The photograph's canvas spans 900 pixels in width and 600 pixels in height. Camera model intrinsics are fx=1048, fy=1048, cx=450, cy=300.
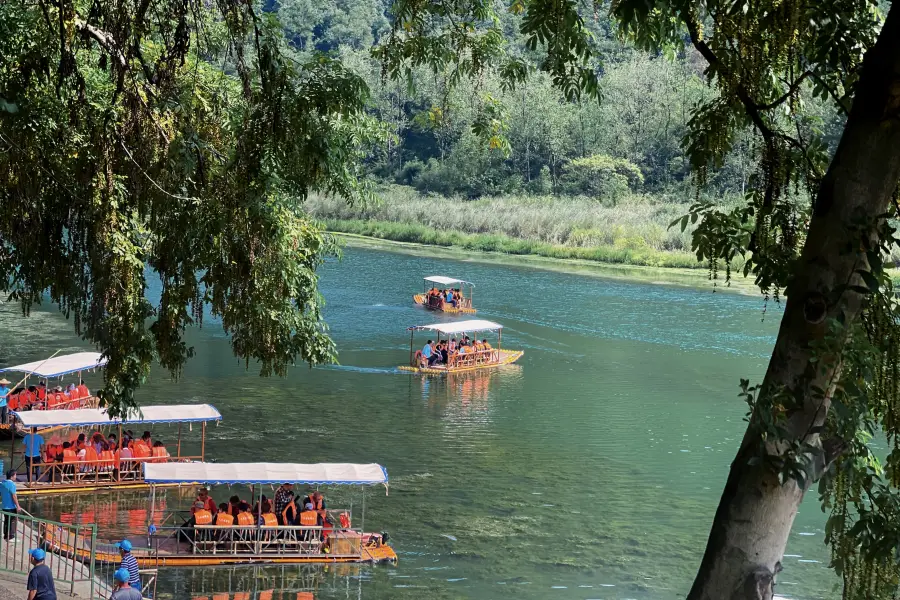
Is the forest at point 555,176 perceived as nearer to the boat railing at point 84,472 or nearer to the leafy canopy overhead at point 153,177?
the boat railing at point 84,472

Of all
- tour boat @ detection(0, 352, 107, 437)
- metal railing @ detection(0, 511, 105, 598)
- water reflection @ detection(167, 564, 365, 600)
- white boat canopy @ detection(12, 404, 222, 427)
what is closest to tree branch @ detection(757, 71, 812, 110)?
metal railing @ detection(0, 511, 105, 598)

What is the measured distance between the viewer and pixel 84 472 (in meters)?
20.7

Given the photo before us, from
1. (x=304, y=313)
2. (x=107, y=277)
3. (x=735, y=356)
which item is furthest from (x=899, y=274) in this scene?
Answer: (x=107, y=277)

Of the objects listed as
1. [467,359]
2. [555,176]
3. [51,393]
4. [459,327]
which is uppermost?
[555,176]

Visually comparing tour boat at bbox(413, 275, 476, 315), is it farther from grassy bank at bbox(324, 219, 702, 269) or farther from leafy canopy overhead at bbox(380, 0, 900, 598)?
leafy canopy overhead at bbox(380, 0, 900, 598)

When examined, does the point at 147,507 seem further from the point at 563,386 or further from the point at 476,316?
the point at 476,316

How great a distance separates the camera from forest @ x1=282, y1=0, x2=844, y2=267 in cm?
6303

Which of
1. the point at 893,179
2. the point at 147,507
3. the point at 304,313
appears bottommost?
the point at 147,507

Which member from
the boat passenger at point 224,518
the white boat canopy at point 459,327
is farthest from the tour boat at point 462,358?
the boat passenger at point 224,518

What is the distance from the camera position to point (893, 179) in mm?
4652

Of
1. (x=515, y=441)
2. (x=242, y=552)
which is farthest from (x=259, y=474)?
(x=515, y=441)

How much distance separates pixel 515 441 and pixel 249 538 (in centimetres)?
995

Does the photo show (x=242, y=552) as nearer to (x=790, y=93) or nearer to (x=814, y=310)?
(x=790, y=93)

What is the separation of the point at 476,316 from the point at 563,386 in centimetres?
1161
